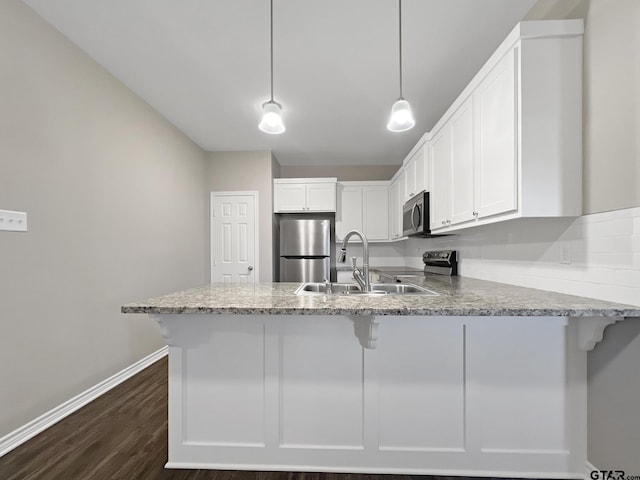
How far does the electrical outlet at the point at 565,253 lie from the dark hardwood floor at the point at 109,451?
129cm

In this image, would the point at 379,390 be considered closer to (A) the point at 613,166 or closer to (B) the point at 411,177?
(A) the point at 613,166

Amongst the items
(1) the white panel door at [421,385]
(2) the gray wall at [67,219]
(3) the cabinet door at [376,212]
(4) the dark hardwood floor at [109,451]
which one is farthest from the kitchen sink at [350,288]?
(3) the cabinet door at [376,212]

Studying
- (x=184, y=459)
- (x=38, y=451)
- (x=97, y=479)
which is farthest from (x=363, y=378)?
(x=38, y=451)

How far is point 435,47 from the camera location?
83.4 inches

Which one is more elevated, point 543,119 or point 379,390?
point 543,119

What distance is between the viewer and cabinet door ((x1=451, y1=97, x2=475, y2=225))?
6.07 ft

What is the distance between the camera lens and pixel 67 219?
2.06 meters

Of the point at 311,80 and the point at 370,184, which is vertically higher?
the point at 311,80

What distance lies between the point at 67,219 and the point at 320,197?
298 cm

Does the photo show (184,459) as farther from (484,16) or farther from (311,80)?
(484,16)

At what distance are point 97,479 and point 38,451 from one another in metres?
0.52

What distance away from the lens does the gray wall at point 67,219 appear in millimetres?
1697

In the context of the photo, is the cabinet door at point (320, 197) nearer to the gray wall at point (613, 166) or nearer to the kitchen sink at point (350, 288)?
the kitchen sink at point (350, 288)

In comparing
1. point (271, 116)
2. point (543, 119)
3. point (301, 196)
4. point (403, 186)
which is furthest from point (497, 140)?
point (301, 196)
